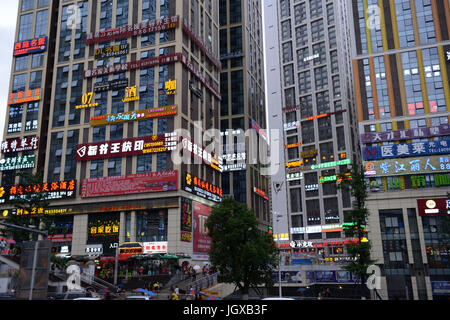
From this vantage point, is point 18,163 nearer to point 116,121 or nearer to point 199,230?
point 116,121

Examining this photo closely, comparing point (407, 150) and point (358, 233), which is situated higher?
point (407, 150)

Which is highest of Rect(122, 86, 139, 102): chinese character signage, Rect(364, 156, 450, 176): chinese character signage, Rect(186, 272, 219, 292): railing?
Rect(122, 86, 139, 102): chinese character signage

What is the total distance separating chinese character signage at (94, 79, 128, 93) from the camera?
229ft

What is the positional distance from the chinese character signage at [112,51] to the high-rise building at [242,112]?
113 feet

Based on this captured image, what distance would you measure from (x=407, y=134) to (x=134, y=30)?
49744 millimetres

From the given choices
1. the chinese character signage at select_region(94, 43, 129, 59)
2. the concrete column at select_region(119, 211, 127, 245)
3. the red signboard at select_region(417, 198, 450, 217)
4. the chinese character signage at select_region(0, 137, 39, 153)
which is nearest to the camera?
the concrete column at select_region(119, 211, 127, 245)

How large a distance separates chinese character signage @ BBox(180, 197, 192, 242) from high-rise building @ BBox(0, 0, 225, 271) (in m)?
0.16

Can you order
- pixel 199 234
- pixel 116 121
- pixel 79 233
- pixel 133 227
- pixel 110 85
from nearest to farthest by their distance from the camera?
pixel 133 227 → pixel 79 233 → pixel 199 234 → pixel 116 121 → pixel 110 85

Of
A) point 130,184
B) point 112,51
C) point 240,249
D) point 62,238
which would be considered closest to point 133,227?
point 130,184

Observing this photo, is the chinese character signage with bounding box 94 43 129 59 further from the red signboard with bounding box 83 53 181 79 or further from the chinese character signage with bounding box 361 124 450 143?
the chinese character signage with bounding box 361 124 450 143

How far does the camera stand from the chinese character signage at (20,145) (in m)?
73.1

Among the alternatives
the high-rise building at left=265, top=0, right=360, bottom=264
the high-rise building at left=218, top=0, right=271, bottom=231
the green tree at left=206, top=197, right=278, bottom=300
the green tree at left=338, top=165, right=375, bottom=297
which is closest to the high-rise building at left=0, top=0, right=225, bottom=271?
the high-rise building at left=218, top=0, right=271, bottom=231

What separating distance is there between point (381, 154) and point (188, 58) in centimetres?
3637

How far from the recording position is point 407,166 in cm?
6694
